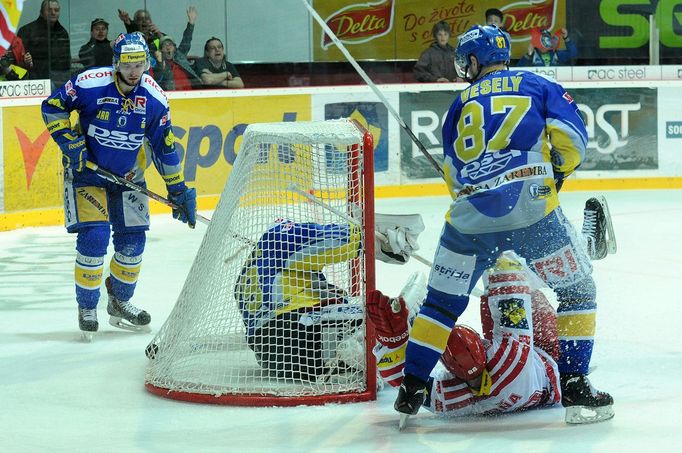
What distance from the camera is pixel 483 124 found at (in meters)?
3.44

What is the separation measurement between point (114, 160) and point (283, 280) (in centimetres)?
133

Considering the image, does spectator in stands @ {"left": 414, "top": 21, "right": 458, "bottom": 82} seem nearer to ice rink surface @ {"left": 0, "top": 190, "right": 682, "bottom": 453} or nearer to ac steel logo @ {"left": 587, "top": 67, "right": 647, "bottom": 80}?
ac steel logo @ {"left": 587, "top": 67, "right": 647, "bottom": 80}

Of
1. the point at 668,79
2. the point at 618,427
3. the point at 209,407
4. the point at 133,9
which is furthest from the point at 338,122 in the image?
the point at 668,79

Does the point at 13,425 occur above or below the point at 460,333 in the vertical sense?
below

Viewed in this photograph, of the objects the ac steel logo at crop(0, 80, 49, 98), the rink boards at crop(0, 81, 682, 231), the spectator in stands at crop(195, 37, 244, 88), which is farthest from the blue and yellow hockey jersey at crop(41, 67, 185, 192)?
the spectator in stands at crop(195, 37, 244, 88)

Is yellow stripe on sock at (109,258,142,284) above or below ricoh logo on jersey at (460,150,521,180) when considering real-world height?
below

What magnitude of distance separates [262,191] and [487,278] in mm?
791

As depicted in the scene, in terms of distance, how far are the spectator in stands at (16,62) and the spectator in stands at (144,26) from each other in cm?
110

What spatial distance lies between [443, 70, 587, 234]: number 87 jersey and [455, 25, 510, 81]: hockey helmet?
0.27ft

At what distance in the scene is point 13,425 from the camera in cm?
362

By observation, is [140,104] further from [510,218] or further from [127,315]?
[510,218]

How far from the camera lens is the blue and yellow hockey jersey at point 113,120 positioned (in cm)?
482

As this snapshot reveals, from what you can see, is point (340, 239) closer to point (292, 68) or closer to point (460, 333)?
point (460, 333)

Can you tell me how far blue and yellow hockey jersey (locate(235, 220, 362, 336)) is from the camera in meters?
3.85
